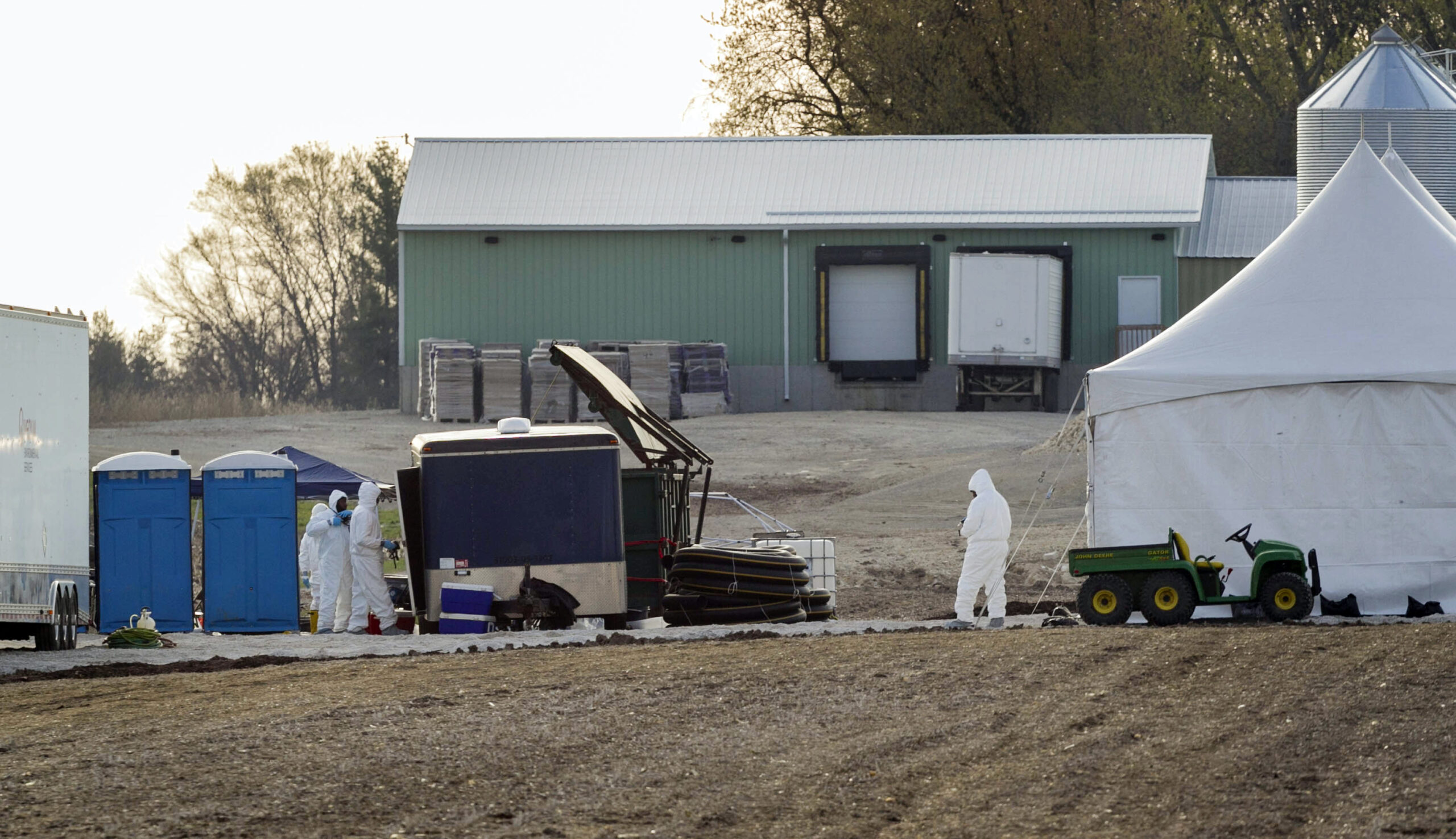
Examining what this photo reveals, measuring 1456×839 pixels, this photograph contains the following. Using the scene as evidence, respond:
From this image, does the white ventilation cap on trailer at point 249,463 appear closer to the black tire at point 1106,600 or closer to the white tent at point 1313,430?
the black tire at point 1106,600

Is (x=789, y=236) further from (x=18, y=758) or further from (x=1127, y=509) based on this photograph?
(x=18, y=758)

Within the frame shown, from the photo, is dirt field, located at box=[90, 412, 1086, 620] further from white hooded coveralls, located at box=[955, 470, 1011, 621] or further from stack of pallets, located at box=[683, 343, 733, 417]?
white hooded coveralls, located at box=[955, 470, 1011, 621]

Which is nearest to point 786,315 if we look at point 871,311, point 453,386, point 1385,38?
point 871,311

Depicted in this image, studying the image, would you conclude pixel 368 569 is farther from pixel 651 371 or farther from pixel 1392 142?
pixel 651 371

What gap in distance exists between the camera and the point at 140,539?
18.0 m

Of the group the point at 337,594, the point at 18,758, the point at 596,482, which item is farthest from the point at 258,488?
the point at 18,758

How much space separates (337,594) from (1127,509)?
7.80m

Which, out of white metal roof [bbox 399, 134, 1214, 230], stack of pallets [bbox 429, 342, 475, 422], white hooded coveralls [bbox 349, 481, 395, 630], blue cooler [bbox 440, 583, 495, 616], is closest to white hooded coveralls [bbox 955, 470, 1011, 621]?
blue cooler [bbox 440, 583, 495, 616]

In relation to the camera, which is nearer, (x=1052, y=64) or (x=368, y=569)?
(x=368, y=569)

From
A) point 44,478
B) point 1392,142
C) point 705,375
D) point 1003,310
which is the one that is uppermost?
point 1392,142

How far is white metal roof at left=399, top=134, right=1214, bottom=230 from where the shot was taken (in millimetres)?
41094

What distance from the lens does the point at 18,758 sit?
9.89 m

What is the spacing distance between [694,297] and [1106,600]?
25.9m

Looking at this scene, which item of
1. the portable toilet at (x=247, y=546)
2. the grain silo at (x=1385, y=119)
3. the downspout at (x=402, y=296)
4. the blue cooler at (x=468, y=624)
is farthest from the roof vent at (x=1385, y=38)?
the portable toilet at (x=247, y=546)
